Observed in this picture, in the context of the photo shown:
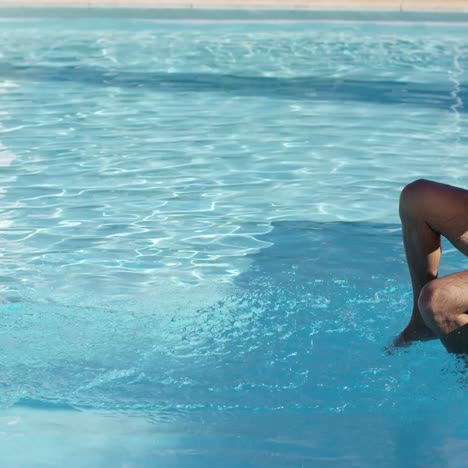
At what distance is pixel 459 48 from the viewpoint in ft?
37.8

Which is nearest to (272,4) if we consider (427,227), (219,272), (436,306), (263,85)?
(263,85)

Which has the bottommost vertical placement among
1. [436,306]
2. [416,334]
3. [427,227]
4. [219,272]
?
[219,272]

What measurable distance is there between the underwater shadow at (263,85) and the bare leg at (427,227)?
5161 mm

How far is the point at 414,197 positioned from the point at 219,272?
141 centimetres

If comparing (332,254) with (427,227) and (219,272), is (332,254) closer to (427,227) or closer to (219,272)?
(219,272)

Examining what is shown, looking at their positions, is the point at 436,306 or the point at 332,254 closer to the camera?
the point at 436,306

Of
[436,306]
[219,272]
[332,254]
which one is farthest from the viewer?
[332,254]

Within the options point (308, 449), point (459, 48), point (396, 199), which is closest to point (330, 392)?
point (308, 449)

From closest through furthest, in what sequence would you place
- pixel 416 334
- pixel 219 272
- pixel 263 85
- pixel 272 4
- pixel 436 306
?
pixel 436 306, pixel 416 334, pixel 219 272, pixel 263 85, pixel 272 4

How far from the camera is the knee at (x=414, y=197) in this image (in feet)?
8.73

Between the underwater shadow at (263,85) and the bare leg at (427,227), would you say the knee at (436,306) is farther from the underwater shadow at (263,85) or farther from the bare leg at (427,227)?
the underwater shadow at (263,85)

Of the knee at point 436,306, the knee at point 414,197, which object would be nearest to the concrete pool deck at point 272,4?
the knee at point 414,197

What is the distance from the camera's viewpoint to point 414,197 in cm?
267

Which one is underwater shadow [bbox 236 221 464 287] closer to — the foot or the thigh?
the foot
